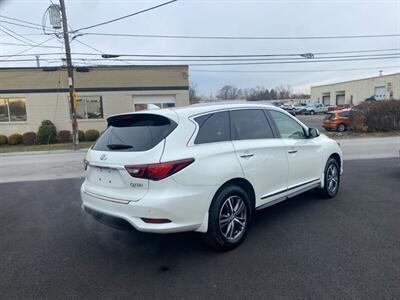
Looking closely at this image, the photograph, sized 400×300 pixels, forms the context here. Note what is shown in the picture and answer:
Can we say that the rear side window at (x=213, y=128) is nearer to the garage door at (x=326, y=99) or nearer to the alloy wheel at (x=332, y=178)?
the alloy wheel at (x=332, y=178)

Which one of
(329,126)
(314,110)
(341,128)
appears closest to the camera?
(341,128)

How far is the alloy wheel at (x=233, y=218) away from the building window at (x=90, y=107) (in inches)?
819

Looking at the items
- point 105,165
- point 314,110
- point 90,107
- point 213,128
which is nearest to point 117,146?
point 105,165

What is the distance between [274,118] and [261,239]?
1809 millimetres

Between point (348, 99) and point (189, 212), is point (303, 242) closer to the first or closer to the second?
point (189, 212)

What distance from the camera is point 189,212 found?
333cm

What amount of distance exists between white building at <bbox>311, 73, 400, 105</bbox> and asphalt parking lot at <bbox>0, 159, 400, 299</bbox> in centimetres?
4192

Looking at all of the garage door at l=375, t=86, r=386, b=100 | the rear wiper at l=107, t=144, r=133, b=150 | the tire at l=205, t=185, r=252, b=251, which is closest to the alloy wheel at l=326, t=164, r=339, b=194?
the tire at l=205, t=185, r=252, b=251

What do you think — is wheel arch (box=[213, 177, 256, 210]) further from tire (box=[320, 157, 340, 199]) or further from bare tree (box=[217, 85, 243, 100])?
bare tree (box=[217, 85, 243, 100])

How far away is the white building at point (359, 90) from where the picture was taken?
47.9m

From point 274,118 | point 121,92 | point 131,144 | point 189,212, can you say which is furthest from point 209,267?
point 121,92

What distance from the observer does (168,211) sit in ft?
10.5

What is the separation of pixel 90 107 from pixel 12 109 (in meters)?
5.47

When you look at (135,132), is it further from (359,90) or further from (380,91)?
(359,90)
